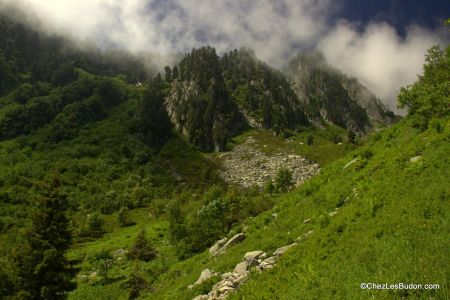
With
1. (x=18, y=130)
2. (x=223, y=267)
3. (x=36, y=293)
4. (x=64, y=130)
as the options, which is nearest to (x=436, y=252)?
(x=223, y=267)

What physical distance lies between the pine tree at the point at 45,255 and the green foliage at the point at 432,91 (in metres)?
28.9

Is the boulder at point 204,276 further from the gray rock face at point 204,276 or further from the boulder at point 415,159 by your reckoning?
the boulder at point 415,159

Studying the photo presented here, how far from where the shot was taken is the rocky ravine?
13350 cm

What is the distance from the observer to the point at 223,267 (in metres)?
19.0

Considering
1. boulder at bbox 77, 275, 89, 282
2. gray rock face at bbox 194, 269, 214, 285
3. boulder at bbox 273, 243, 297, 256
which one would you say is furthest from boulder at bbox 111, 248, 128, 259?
boulder at bbox 273, 243, 297, 256

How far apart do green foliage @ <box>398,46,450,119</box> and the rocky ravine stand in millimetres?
90209

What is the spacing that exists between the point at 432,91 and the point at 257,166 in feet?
409

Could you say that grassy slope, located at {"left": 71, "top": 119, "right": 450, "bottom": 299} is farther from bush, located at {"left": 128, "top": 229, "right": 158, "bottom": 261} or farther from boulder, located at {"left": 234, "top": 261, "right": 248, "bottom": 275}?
bush, located at {"left": 128, "top": 229, "right": 158, "bottom": 261}

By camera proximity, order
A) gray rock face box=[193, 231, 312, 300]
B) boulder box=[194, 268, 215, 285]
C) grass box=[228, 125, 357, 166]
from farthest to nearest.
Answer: grass box=[228, 125, 357, 166], boulder box=[194, 268, 215, 285], gray rock face box=[193, 231, 312, 300]

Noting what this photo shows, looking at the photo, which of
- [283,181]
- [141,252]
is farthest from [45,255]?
[283,181]

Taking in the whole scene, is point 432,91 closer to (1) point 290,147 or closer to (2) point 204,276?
(2) point 204,276

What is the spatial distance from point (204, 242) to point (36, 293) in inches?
541

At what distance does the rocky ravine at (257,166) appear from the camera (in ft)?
438

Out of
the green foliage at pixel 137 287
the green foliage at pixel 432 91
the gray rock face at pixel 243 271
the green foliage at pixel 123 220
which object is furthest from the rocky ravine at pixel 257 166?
the gray rock face at pixel 243 271
